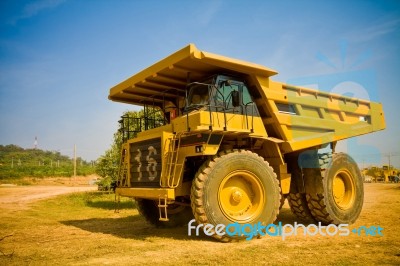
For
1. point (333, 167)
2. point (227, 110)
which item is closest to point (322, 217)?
point (333, 167)

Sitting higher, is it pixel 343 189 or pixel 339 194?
pixel 343 189

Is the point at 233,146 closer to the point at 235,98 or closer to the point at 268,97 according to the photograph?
the point at 235,98

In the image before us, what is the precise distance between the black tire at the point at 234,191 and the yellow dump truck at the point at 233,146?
0.06 feet

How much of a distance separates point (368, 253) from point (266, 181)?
2138 millimetres

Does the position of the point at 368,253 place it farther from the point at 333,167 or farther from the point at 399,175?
the point at 399,175

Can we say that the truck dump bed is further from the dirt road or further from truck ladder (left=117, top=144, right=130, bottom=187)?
the dirt road

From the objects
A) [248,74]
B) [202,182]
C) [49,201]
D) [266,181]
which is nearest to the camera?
[202,182]

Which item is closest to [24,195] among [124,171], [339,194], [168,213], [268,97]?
[124,171]

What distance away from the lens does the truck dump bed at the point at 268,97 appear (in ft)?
21.1

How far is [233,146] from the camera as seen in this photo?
691 centimetres

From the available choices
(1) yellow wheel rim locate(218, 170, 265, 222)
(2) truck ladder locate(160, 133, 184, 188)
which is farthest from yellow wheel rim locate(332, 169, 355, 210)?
(2) truck ladder locate(160, 133, 184, 188)

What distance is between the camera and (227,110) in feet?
21.1

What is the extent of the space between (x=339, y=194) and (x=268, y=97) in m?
3.34

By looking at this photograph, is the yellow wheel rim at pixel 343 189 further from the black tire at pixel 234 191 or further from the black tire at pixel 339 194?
the black tire at pixel 234 191
